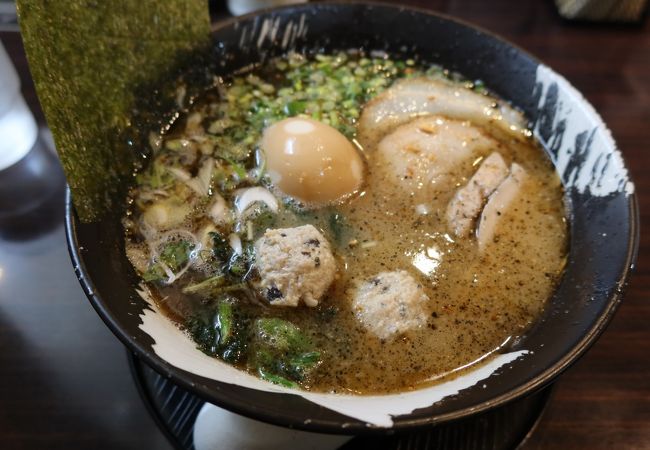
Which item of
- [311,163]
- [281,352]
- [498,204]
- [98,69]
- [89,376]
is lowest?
[89,376]

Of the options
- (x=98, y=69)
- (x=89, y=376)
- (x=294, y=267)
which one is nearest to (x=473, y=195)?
(x=294, y=267)

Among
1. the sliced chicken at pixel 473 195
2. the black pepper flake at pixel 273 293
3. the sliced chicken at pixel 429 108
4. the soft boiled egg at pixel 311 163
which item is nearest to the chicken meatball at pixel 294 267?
the black pepper flake at pixel 273 293

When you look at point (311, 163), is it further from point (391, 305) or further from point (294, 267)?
point (391, 305)

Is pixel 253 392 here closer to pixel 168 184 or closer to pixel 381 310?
pixel 381 310

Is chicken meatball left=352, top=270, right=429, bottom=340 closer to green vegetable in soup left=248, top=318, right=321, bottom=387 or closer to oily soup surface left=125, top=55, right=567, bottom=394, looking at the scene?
oily soup surface left=125, top=55, right=567, bottom=394

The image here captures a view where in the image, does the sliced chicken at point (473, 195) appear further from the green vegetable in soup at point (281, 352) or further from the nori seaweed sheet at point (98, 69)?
the nori seaweed sheet at point (98, 69)
